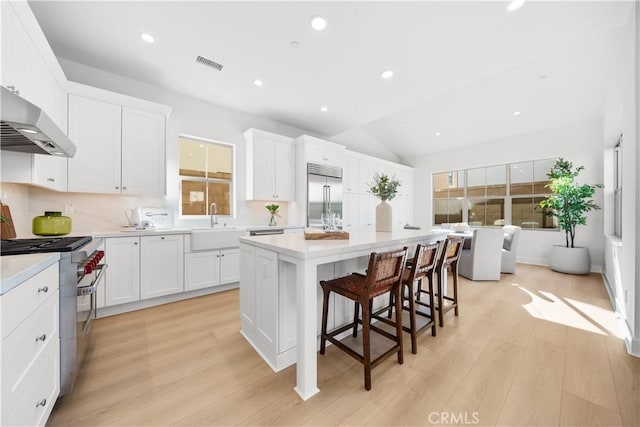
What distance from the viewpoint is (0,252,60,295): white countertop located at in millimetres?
866

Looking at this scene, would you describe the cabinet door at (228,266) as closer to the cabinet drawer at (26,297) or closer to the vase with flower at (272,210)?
the vase with flower at (272,210)

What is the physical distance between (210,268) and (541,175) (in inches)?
279

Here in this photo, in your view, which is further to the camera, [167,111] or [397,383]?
[167,111]

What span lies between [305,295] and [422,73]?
132 inches

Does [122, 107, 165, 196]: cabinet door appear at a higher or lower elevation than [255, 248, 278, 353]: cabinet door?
higher

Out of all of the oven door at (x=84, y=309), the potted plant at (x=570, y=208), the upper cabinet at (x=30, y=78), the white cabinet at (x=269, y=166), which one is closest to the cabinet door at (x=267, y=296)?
the oven door at (x=84, y=309)

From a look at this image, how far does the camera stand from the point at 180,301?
308cm

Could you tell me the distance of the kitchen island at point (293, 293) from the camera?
145cm

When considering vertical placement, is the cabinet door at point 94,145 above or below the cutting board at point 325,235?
above

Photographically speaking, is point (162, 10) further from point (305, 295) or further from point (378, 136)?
point (378, 136)

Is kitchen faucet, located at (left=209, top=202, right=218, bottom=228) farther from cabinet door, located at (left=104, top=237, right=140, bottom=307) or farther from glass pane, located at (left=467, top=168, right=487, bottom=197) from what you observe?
glass pane, located at (left=467, top=168, right=487, bottom=197)

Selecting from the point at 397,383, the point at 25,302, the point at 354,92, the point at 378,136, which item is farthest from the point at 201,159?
the point at 378,136

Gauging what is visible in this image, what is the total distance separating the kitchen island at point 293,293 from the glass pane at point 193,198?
2180 millimetres

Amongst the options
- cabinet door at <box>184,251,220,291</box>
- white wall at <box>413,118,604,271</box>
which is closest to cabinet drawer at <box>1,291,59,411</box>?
cabinet door at <box>184,251,220,291</box>
